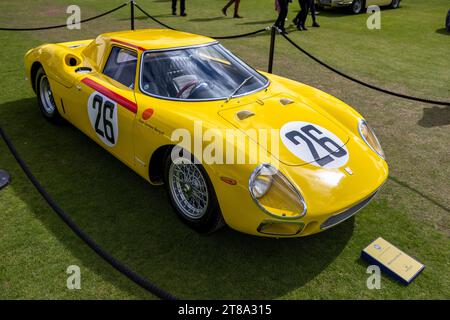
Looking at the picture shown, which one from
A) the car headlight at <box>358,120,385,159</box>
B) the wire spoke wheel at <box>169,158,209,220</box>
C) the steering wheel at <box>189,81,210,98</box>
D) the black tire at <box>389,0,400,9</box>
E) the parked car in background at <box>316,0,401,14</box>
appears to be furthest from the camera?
the black tire at <box>389,0,400,9</box>

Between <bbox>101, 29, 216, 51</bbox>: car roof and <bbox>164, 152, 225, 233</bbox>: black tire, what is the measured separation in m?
1.24

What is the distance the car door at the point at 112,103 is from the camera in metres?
3.43

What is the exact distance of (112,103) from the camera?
3525 mm

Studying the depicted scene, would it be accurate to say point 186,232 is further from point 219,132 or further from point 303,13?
point 303,13

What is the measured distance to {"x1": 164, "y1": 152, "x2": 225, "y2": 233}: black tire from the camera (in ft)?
9.32

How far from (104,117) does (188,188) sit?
1.20 metres

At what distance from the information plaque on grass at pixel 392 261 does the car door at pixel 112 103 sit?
2213mm

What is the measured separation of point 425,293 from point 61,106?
410 cm

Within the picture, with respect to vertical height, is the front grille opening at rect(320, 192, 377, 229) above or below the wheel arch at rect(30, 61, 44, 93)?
below

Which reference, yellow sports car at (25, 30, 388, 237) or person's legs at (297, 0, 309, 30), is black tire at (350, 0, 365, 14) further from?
yellow sports car at (25, 30, 388, 237)

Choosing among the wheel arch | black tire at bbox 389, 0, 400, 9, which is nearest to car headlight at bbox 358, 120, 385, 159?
the wheel arch

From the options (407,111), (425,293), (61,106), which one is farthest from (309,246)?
(407,111)

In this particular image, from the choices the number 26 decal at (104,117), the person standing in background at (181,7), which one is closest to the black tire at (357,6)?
the person standing in background at (181,7)

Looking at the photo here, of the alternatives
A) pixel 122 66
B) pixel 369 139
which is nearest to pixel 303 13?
pixel 122 66
